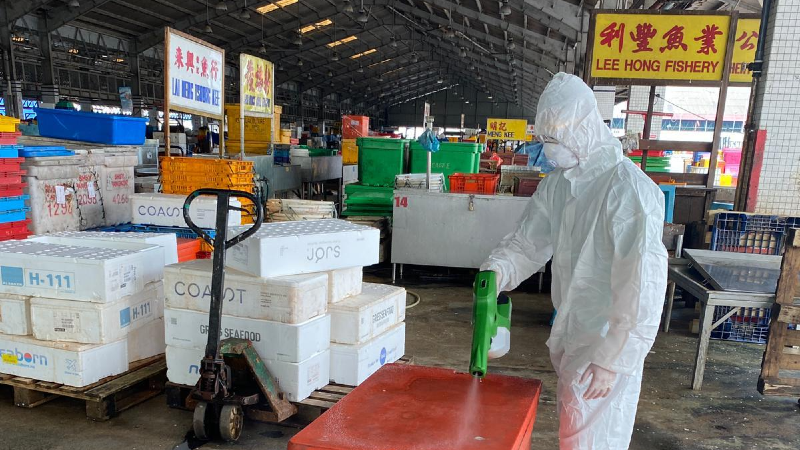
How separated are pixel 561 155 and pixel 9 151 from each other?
489 cm

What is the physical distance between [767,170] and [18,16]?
64.0ft

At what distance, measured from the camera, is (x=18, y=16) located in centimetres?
1630

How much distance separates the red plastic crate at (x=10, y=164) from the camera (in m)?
4.87

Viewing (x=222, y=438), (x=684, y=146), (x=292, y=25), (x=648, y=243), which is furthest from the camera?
(x=292, y=25)

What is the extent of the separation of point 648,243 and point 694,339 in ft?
15.3

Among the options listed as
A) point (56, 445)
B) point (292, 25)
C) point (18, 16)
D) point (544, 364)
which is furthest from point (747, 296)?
point (292, 25)

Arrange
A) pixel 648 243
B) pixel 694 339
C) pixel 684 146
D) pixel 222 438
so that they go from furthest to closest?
pixel 684 146, pixel 694 339, pixel 222 438, pixel 648 243

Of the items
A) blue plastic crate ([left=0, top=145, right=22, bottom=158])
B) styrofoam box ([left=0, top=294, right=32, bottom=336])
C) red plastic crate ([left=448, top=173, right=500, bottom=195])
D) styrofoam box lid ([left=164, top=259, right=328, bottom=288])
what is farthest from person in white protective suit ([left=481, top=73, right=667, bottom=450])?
red plastic crate ([left=448, top=173, right=500, bottom=195])

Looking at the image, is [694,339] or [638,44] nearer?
[694,339]

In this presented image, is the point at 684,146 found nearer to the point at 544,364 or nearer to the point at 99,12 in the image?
the point at 544,364

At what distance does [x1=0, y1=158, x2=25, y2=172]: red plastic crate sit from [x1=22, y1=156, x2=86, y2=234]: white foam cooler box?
27 centimetres

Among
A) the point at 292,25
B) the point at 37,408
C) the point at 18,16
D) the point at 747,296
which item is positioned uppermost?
the point at 292,25

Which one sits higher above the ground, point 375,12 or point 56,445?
point 375,12

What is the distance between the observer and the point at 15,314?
3764 millimetres
